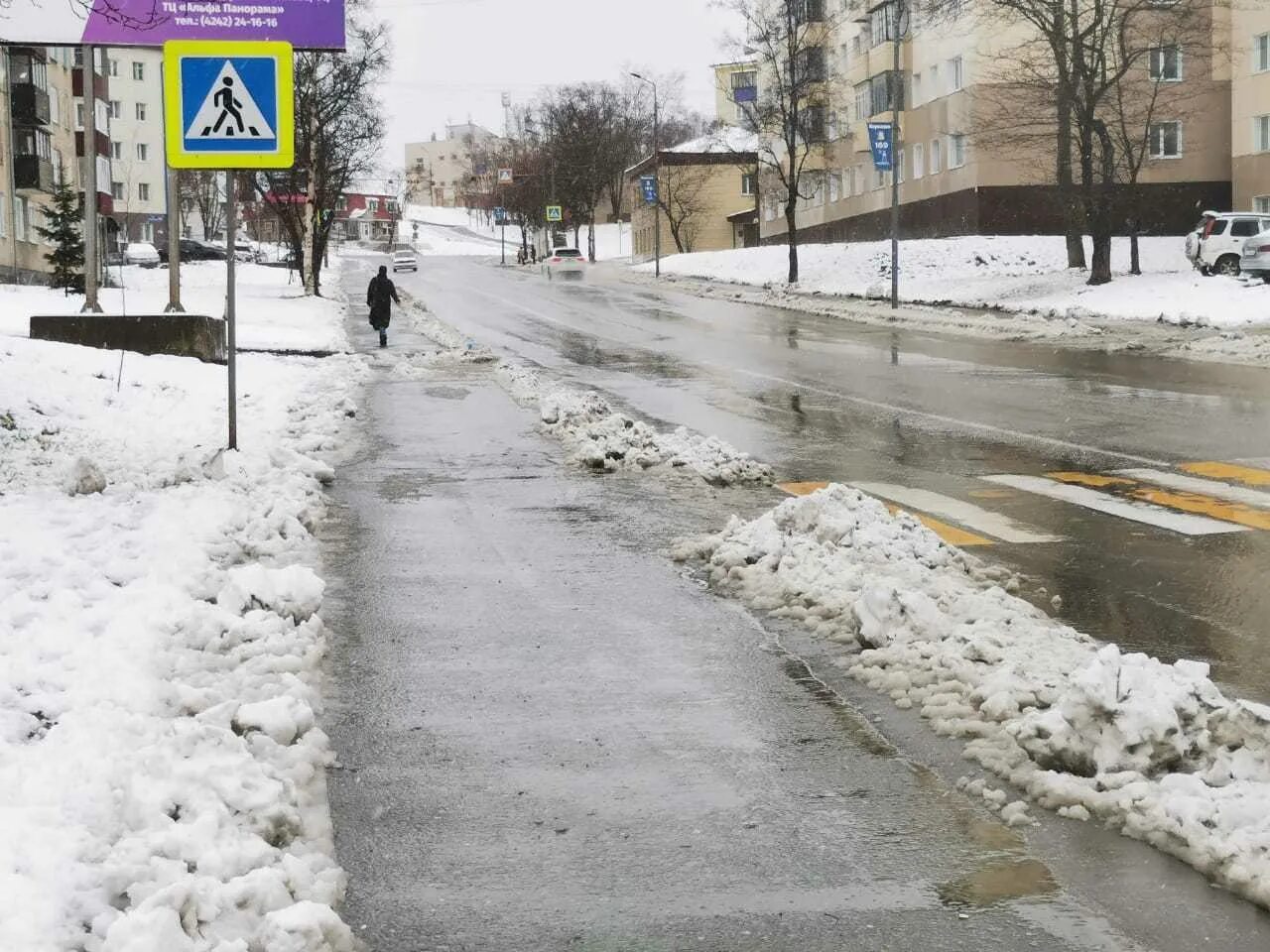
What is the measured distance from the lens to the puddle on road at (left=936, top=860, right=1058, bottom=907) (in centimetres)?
378

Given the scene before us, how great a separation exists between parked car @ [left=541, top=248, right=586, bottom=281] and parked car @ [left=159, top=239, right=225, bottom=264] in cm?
1718

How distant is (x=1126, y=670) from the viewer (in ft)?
15.8

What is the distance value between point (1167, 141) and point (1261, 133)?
466 centimetres

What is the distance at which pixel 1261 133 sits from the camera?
2013 inches

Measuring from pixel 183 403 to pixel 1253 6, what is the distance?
43.9 m

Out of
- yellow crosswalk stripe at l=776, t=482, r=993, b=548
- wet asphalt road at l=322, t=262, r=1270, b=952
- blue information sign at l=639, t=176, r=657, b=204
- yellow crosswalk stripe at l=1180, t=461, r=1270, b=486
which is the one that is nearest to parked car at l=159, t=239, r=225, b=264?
blue information sign at l=639, t=176, r=657, b=204

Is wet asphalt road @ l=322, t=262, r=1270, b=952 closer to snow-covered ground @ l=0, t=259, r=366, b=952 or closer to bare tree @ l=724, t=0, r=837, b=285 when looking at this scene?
snow-covered ground @ l=0, t=259, r=366, b=952

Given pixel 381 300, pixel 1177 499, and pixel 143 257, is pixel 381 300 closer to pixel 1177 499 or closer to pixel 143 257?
pixel 1177 499

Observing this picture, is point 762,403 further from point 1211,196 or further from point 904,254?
point 1211,196

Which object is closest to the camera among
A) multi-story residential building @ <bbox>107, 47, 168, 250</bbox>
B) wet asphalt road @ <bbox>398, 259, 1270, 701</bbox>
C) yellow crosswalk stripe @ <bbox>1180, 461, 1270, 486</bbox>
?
wet asphalt road @ <bbox>398, 259, 1270, 701</bbox>

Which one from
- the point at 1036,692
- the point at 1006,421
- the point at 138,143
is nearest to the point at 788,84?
the point at 1006,421

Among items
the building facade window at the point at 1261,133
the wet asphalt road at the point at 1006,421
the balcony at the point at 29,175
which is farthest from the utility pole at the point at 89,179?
the building facade window at the point at 1261,133

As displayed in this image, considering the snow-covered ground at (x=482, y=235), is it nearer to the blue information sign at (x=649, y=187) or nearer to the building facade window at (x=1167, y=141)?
the blue information sign at (x=649, y=187)

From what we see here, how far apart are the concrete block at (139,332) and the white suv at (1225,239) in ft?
88.9
